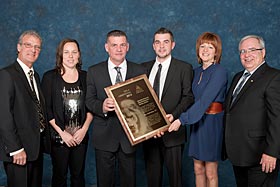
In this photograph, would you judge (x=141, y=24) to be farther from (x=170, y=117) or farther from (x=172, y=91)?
(x=170, y=117)

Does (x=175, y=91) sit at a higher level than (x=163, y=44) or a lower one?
lower

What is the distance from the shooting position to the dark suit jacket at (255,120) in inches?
96.8

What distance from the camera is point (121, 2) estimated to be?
13.5ft

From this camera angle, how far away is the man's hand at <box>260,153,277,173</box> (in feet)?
8.08

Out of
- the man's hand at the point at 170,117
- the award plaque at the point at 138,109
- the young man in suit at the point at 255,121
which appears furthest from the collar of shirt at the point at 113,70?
the young man in suit at the point at 255,121

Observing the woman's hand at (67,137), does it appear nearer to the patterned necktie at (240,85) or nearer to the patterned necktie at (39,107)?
the patterned necktie at (39,107)

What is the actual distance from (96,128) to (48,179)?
1776 millimetres

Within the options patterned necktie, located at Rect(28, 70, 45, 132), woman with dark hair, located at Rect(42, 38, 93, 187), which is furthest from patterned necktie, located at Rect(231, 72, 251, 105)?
patterned necktie, located at Rect(28, 70, 45, 132)

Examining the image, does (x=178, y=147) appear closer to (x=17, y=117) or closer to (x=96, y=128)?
(x=96, y=128)

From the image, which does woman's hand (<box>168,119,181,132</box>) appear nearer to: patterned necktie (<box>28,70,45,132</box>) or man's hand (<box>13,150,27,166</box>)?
patterned necktie (<box>28,70,45,132</box>)

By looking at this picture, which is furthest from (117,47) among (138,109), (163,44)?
(138,109)

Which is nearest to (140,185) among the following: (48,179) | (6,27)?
(48,179)

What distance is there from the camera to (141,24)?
411 cm

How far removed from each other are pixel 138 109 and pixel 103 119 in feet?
1.17
